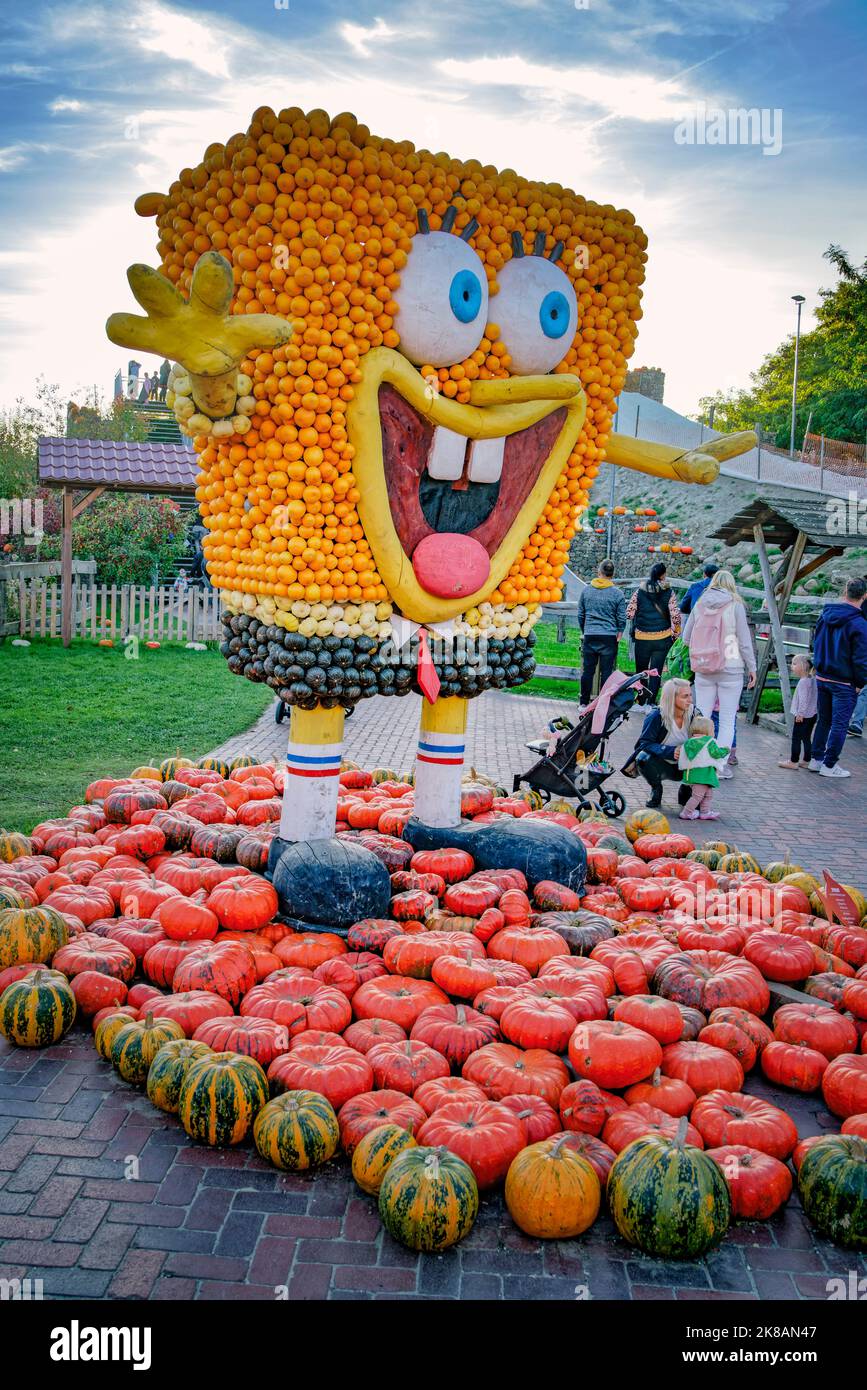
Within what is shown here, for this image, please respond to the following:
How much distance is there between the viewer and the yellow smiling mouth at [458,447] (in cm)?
475

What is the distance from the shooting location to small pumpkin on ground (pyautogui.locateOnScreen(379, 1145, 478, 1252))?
3087 mm

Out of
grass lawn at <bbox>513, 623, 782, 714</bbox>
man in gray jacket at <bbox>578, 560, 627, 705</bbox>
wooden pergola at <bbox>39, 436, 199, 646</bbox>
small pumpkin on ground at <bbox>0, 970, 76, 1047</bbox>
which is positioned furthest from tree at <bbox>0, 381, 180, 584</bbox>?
small pumpkin on ground at <bbox>0, 970, 76, 1047</bbox>

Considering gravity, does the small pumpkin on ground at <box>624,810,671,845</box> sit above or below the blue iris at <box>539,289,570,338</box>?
below

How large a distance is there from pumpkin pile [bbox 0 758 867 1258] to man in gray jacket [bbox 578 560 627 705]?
586 cm

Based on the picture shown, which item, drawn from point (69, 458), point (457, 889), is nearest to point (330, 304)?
point (457, 889)

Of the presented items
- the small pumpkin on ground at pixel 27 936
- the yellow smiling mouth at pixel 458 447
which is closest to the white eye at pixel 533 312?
the yellow smiling mouth at pixel 458 447

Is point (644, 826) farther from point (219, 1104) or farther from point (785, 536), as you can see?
point (785, 536)

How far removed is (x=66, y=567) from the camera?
1594 cm

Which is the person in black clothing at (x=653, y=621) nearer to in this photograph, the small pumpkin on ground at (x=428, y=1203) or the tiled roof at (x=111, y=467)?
the tiled roof at (x=111, y=467)

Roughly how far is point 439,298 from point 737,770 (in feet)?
23.7

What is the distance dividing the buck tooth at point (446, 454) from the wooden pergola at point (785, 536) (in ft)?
25.1

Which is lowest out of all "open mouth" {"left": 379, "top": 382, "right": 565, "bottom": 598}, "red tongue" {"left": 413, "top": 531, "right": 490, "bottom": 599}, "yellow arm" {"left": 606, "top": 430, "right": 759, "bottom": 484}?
"red tongue" {"left": 413, "top": 531, "right": 490, "bottom": 599}

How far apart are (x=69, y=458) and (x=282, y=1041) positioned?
45.7 ft

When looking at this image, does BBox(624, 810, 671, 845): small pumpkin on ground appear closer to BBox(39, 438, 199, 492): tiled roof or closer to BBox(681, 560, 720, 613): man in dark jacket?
BBox(681, 560, 720, 613): man in dark jacket
